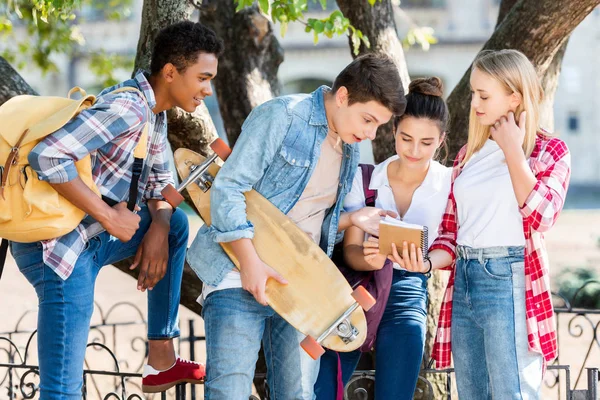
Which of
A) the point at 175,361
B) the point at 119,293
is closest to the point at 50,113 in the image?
the point at 175,361

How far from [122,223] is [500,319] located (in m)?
1.50

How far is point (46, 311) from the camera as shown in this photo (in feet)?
9.88

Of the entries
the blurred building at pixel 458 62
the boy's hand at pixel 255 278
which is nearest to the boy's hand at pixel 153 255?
the boy's hand at pixel 255 278

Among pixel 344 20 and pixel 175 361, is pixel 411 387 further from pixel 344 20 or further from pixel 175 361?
pixel 344 20

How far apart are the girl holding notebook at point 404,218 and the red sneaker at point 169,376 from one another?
2.09 feet

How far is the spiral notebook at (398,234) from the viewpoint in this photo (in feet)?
10.3

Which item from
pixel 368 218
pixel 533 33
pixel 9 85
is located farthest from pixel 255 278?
pixel 533 33

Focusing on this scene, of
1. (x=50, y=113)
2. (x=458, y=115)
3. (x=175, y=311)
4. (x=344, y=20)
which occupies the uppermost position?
(x=344, y=20)

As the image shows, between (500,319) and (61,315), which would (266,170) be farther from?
(500,319)

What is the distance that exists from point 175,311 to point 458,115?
2.19m

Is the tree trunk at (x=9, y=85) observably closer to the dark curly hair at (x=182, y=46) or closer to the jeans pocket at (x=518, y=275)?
the dark curly hair at (x=182, y=46)

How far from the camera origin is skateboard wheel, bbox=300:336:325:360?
2.98 metres

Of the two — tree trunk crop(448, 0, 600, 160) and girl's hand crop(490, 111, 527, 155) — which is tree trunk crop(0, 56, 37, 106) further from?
girl's hand crop(490, 111, 527, 155)

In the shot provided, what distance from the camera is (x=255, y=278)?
2.99 m
